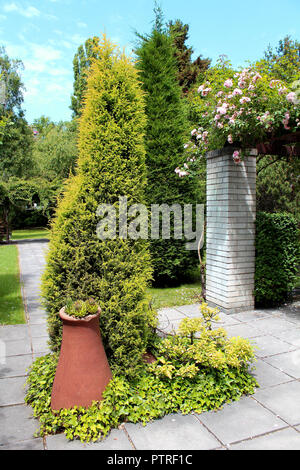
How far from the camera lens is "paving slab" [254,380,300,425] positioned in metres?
2.64

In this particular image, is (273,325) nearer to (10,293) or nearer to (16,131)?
(10,293)

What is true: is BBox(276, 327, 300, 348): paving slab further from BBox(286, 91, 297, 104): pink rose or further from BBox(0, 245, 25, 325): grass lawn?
Result: BBox(0, 245, 25, 325): grass lawn

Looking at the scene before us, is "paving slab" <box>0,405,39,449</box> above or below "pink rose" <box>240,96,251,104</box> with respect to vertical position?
below

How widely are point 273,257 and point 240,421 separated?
332 cm

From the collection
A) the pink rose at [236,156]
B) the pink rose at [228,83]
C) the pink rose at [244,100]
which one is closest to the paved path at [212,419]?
the pink rose at [236,156]

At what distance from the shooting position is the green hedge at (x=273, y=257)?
541 centimetres

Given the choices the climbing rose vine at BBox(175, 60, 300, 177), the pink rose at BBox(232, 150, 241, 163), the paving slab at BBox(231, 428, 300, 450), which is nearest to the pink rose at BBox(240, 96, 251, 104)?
the climbing rose vine at BBox(175, 60, 300, 177)

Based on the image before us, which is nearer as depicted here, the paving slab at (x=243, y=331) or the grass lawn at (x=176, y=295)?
the paving slab at (x=243, y=331)

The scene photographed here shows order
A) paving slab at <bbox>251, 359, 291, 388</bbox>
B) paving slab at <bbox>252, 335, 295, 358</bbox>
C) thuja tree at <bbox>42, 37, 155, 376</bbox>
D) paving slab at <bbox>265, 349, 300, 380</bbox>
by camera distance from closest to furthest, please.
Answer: thuja tree at <bbox>42, 37, 155, 376</bbox>, paving slab at <bbox>251, 359, 291, 388</bbox>, paving slab at <bbox>265, 349, 300, 380</bbox>, paving slab at <bbox>252, 335, 295, 358</bbox>

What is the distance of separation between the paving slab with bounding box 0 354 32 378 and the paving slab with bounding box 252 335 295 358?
2.55m

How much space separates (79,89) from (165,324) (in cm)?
2550

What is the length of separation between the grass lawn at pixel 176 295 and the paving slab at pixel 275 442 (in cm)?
321

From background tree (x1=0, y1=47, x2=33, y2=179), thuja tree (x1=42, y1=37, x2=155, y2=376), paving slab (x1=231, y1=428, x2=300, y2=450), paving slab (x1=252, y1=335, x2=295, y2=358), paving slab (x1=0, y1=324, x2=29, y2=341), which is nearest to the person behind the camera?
paving slab (x1=231, y1=428, x2=300, y2=450)

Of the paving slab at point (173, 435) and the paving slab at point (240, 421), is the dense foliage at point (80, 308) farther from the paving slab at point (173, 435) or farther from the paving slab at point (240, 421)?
the paving slab at point (240, 421)
